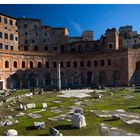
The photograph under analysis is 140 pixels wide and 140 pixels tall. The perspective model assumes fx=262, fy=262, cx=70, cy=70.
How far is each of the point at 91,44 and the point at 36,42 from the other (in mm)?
13836

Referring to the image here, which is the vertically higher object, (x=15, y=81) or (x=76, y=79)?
(x=76, y=79)

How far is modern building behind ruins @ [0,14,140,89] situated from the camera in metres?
54.8

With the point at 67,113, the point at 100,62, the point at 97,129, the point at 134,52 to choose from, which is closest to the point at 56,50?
the point at 100,62

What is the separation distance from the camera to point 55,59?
196 feet

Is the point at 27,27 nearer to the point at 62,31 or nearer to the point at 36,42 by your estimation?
the point at 36,42

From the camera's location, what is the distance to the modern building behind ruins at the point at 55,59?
180ft

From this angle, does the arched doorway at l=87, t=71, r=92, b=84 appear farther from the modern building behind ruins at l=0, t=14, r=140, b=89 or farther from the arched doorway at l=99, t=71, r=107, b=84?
the arched doorway at l=99, t=71, r=107, b=84

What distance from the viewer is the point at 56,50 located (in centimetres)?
A: 6612

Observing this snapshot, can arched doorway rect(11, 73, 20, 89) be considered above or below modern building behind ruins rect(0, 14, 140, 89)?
below

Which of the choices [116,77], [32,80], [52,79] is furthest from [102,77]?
[32,80]

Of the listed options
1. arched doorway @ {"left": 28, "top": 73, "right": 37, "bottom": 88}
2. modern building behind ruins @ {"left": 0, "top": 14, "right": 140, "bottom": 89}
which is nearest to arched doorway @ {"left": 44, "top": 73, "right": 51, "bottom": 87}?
modern building behind ruins @ {"left": 0, "top": 14, "right": 140, "bottom": 89}

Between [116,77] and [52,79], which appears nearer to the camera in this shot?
[116,77]

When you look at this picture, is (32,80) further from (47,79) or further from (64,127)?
(64,127)

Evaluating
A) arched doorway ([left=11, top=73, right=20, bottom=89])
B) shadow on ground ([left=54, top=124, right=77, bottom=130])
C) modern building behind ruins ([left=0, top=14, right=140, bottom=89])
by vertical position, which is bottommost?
shadow on ground ([left=54, top=124, right=77, bottom=130])
